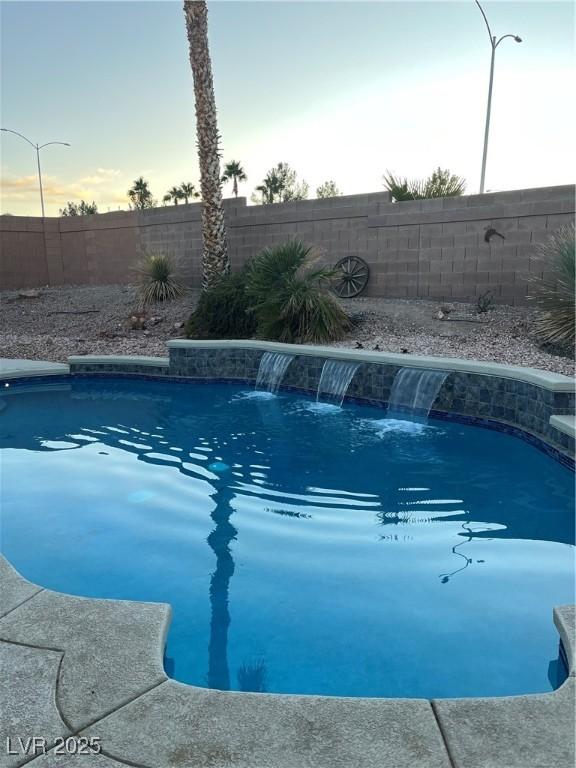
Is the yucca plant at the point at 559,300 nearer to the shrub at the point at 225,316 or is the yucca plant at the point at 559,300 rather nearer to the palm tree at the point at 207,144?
the shrub at the point at 225,316

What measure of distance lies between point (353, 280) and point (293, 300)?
388 cm

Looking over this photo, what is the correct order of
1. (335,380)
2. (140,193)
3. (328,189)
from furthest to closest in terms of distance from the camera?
1. (140,193)
2. (328,189)
3. (335,380)

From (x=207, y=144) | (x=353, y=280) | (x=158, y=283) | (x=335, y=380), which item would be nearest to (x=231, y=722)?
(x=335, y=380)

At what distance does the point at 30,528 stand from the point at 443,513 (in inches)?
148

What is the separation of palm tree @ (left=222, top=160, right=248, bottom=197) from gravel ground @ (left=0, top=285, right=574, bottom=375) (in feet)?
122

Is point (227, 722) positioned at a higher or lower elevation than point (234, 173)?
lower

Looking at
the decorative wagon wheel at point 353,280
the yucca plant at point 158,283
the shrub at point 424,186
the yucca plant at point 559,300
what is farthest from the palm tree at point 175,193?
the yucca plant at point 559,300

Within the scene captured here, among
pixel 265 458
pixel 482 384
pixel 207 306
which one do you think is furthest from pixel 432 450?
pixel 207 306

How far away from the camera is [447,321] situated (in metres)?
11.3

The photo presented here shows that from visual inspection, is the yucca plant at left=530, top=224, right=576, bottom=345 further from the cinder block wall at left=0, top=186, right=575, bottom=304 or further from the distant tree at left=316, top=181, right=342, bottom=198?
the distant tree at left=316, top=181, right=342, bottom=198

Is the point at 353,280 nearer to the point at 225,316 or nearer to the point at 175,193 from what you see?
the point at 225,316

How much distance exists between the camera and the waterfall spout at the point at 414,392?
326 inches

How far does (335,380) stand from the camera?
375 inches

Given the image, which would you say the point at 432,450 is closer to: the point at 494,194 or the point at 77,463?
the point at 77,463
